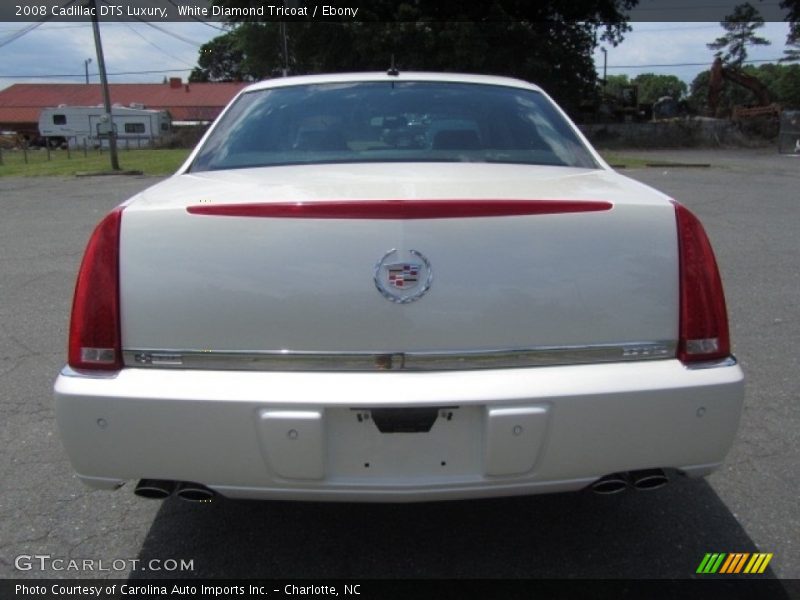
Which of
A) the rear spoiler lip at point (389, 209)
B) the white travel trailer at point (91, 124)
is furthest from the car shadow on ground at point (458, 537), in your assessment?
the white travel trailer at point (91, 124)

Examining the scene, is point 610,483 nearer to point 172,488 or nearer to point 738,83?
point 172,488

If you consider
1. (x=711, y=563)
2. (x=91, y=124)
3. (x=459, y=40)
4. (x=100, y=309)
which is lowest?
(x=711, y=563)

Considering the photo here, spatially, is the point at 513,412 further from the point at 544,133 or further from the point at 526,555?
the point at 544,133

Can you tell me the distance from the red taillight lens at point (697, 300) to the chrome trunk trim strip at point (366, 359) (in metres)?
0.26

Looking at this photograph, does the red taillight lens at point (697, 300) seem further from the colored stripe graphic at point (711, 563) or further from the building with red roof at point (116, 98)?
the building with red roof at point (116, 98)

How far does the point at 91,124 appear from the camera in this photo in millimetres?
51406

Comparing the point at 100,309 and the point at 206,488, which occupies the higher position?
the point at 100,309

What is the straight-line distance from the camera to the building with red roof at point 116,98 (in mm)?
61812

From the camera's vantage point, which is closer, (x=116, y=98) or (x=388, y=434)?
(x=388, y=434)

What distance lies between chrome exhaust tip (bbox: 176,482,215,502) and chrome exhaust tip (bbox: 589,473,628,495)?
1.12 meters

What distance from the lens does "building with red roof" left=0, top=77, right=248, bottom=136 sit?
61812mm

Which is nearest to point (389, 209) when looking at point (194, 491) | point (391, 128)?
point (194, 491)

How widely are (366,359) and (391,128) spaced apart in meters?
1.34

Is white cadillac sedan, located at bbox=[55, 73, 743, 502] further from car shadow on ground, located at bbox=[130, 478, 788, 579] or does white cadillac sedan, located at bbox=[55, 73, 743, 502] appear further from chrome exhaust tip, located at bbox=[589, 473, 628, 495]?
car shadow on ground, located at bbox=[130, 478, 788, 579]
